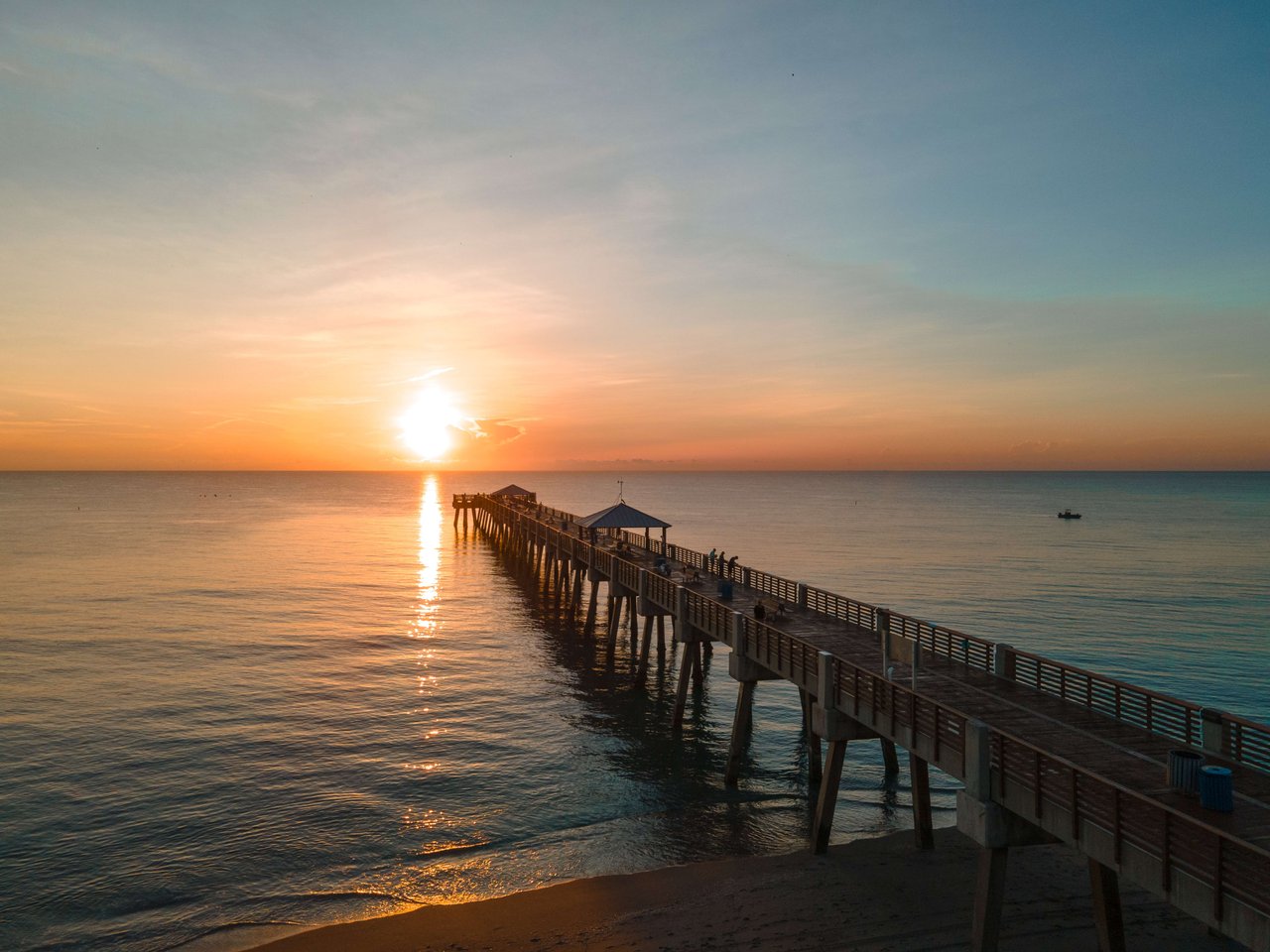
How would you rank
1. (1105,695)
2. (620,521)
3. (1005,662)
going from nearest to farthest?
(1005,662) → (1105,695) → (620,521)

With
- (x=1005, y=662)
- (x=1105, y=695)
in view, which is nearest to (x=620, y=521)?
(x=1105, y=695)

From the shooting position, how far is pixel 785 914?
13.6 meters

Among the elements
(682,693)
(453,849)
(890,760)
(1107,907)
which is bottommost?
(453,849)

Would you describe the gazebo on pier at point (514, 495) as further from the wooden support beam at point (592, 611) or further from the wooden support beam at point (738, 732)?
the wooden support beam at point (738, 732)

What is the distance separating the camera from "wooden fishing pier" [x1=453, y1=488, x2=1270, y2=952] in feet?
29.5

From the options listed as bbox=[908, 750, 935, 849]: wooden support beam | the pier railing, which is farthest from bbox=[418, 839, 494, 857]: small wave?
bbox=[908, 750, 935, 849]: wooden support beam

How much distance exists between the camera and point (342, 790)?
2003cm

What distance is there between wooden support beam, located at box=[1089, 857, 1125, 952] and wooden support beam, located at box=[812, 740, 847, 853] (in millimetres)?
5056

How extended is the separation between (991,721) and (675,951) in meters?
6.68

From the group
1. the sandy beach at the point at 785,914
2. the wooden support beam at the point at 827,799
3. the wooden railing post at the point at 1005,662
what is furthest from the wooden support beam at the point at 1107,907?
the wooden railing post at the point at 1005,662

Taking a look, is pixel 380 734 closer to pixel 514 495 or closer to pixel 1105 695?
pixel 1105 695

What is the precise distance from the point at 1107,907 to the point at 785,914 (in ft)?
16.4

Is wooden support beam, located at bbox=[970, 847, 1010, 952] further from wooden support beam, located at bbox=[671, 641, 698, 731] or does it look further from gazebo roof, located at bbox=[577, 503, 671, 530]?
gazebo roof, located at bbox=[577, 503, 671, 530]

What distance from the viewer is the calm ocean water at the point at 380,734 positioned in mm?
15875
